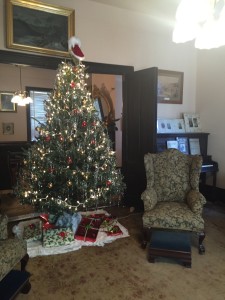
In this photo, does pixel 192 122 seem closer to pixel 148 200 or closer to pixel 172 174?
pixel 172 174

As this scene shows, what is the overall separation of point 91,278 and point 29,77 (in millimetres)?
5195

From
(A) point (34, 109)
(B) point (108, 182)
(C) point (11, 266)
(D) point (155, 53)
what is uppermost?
(D) point (155, 53)

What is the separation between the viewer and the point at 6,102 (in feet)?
19.2

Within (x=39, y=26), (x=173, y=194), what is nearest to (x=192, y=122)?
(x=173, y=194)

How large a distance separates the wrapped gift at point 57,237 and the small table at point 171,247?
935 mm

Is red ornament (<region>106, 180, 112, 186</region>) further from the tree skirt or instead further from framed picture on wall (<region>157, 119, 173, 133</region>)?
framed picture on wall (<region>157, 119, 173, 133</region>)

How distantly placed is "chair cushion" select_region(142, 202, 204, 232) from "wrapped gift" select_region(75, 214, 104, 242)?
0.70m

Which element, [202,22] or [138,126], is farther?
[138,126]

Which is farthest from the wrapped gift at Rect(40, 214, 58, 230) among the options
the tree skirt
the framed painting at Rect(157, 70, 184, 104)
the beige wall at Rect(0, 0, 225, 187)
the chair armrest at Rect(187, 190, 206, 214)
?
the framed painting at Rect(157, 70, 184, 104)

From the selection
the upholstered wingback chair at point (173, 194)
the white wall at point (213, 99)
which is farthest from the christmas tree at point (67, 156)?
the white wall at point (213, 99)

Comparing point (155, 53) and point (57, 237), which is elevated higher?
point (155, 53)

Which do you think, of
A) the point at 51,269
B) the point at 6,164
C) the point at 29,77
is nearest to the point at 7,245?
the point at 51,269

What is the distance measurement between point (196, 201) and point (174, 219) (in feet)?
1.06

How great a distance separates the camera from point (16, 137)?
604 cm
